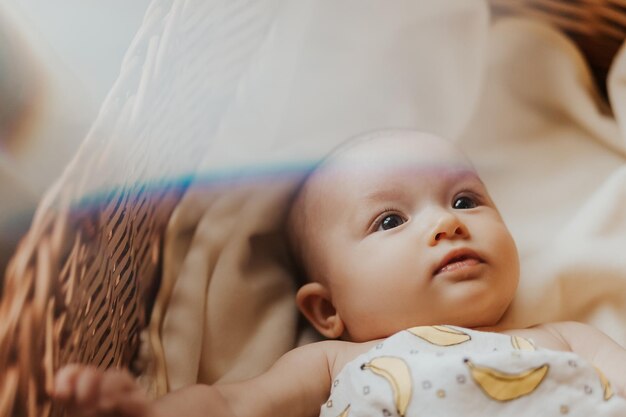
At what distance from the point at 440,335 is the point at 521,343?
2.9 inches

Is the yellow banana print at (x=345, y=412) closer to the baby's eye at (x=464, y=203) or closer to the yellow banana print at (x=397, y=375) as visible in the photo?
the yellow banana print at (x=397, y=375)

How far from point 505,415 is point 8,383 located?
39cm

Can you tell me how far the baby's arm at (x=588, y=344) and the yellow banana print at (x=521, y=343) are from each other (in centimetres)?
6

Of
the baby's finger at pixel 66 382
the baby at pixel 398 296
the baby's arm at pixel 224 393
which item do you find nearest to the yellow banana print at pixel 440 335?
the baby at pixel 398 296

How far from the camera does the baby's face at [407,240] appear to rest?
807 mm

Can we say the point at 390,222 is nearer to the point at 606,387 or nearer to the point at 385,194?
the point at 385,194

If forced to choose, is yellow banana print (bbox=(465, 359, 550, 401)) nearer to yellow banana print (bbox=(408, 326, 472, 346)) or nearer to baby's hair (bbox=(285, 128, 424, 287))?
yellow banana print (bbox=(408, 326, 472, 346))

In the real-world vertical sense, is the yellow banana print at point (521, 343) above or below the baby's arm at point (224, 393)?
below

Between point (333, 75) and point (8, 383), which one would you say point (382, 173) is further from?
point (8, 383)

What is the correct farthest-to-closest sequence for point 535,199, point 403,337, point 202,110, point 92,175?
point 535,199
point 202,110
point 403,337
point 92,175

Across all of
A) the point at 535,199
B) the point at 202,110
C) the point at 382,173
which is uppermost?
the point at 202,110

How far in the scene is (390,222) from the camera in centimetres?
87

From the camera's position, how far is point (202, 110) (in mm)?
1012

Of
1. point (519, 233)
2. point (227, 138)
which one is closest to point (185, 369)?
point (227, 138)
